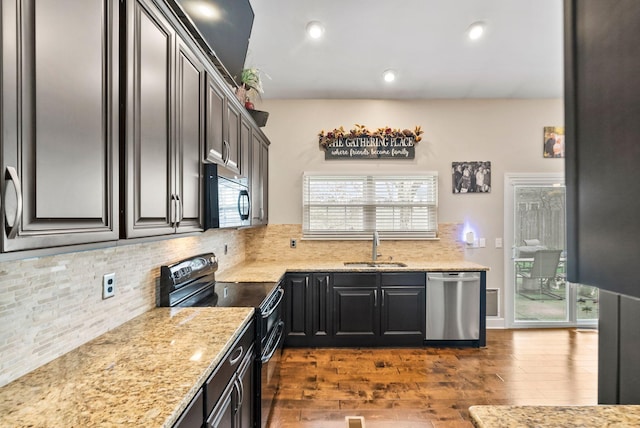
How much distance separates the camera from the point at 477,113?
14.1ft

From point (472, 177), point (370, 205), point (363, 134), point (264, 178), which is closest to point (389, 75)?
point (363, 134)

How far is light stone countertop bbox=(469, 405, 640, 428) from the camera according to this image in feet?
2.99

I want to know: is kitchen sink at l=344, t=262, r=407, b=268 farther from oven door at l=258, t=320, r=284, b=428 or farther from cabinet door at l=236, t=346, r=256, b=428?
cabinet door at l=236, t=346, r=256, b=428

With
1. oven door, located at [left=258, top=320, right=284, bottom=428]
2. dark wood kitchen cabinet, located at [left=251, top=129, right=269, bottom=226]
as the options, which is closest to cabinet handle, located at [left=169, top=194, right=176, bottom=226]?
oven door, located at [left=258, top=320, right=284, bottom=428]

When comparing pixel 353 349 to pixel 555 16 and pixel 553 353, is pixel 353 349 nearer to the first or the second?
pixel 553 353

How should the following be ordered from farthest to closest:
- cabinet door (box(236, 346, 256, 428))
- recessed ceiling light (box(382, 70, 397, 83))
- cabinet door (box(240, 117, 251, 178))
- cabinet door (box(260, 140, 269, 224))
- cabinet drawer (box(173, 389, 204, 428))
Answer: cabinet door (box(260, 140, 269, 224)), recessed ceiling light (box(382, 70, 397, 83)), cabinet door (box(240, 117, 251, 178)), cabinet door (box(236, 346, 256, 428)), cabinet drawer (box(173, 389, 204, 428))

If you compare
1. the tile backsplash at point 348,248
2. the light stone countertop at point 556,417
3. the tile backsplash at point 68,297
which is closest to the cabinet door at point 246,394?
the tile backsplash at point 68,297

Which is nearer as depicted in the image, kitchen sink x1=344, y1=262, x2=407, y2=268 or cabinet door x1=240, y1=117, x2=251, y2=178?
cabinet door x1=240, y1=117, x2=251, y2=178

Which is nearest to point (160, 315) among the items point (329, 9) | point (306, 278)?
point (306, 278)

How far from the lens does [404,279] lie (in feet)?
12.1

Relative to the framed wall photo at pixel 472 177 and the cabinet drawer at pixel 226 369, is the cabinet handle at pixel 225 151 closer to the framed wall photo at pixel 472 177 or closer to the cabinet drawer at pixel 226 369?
the cabinet drawer at pixel 226 369

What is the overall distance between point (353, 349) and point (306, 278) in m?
0.95

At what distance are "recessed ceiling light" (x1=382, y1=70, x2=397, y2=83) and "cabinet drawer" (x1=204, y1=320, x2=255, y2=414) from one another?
3.13m

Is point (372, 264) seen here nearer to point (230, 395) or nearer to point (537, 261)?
point (537, 261)
